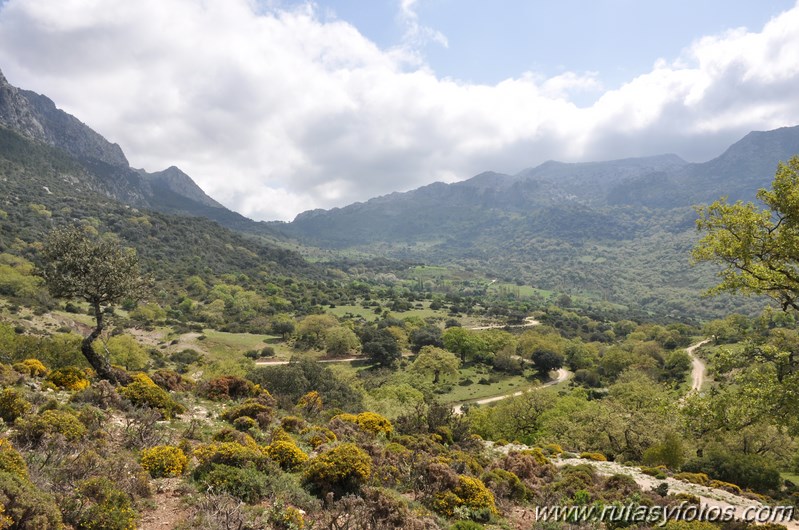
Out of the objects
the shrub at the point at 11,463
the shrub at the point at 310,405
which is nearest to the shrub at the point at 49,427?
the shrub at the point at 11,463

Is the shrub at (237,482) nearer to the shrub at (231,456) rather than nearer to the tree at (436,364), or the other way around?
the shrub at (231,456)

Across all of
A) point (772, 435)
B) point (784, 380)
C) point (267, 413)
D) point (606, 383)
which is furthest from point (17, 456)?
point (606, 383)

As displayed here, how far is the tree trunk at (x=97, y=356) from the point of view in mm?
21078

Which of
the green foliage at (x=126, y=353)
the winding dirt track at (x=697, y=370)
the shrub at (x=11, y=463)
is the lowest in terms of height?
the winding dirt track at (x=697, y=370)

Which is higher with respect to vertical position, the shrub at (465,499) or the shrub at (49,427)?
the shrub at (49,427)

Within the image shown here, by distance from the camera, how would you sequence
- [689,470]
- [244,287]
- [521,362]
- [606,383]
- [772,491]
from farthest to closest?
1. [244,287]
2. [521,362]
3. [606,383]
4. [689,470]
5. [772,491]

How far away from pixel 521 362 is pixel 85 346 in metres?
85.5

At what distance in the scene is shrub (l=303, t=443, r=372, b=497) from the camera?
12.7m

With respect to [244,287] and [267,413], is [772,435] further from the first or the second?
[244,287]

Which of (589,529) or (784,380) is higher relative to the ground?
(784,380)

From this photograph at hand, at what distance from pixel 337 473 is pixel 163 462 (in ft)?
17.0

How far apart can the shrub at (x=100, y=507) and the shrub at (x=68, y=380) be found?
12.8 meters

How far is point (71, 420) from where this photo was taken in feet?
41.5

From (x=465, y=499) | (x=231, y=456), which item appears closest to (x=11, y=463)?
(x=231, y=456)
